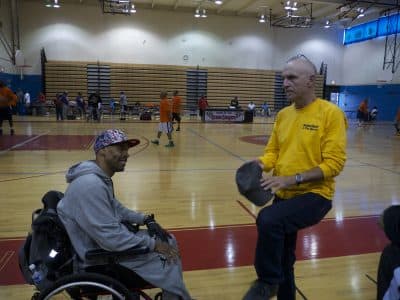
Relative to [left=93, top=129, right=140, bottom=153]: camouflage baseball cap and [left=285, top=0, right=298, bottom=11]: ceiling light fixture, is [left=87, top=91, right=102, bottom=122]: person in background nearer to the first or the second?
[left=285, top=0, right=298, bottom=11]: ceiling light fixture

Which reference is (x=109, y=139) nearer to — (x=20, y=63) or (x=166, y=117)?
(x=166, y=117)

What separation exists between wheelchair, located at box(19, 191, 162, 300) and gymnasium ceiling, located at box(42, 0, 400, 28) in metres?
20.5

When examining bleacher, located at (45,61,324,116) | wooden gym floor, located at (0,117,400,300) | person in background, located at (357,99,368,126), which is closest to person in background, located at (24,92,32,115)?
bleacher, located at (45,61,324,116)

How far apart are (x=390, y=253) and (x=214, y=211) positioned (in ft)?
11.0

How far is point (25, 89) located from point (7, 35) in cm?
319

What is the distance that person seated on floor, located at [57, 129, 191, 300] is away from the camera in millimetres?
1898

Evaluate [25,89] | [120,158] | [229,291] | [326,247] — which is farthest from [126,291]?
[25,89]

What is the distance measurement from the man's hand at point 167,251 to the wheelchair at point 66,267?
104mm

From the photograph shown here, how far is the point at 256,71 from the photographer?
2542cm

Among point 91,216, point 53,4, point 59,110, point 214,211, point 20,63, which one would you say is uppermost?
point 53,4

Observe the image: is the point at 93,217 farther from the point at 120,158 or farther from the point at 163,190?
the point at 163,190

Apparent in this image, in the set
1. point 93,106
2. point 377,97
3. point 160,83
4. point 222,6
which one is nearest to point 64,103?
point 93,106

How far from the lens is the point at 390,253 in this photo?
1474mm

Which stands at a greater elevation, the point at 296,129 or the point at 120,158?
the point at 296,129
